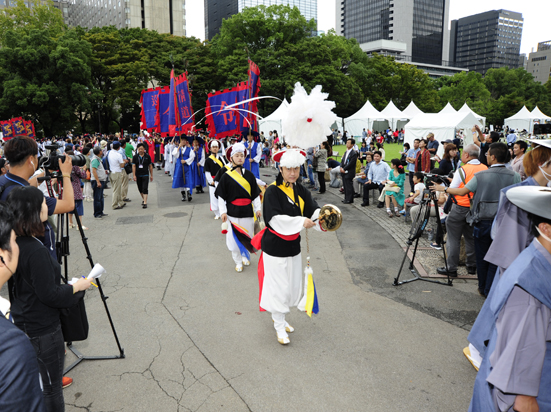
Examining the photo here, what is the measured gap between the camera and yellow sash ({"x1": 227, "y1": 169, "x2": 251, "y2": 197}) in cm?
603

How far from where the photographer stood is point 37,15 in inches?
1892

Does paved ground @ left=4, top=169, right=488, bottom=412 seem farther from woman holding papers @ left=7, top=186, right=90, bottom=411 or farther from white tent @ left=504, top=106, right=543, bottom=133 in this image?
white tent @ left=504, top=106, right=543, bottom=133

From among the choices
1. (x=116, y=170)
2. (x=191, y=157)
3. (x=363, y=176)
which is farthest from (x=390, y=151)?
(x=116, y=170)

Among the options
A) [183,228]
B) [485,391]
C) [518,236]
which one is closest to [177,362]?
[485,391]

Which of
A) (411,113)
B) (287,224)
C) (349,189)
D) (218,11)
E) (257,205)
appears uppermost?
(218,11)

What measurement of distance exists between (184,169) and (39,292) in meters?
10.4

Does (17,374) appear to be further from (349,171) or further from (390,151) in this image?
(390,151)

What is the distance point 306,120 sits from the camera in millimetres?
4117

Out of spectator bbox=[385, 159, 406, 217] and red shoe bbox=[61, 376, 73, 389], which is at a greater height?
spectator bbox=[385, 159, 406, 217]

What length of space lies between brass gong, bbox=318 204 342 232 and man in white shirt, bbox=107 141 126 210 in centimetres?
884

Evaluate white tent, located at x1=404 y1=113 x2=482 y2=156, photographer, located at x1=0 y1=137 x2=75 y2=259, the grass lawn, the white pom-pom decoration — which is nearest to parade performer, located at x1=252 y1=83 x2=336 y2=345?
the white pom-pom decoration

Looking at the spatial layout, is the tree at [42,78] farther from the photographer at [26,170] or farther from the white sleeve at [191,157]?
the photographer at [26,170]

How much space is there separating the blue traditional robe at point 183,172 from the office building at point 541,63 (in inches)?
6965

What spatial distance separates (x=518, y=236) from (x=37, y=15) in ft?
197
